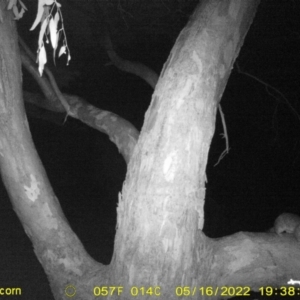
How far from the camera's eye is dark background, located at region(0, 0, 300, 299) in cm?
603

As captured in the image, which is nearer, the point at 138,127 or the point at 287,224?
the point at 287,224

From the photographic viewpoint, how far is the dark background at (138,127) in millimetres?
6031

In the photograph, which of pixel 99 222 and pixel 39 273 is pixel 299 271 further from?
pixel 99 222

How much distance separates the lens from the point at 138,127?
24.2 ft

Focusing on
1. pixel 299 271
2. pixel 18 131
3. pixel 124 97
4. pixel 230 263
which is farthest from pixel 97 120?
pixel 124 97

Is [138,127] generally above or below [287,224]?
above

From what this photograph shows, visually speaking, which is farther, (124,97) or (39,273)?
(124,97)

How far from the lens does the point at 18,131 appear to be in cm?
217

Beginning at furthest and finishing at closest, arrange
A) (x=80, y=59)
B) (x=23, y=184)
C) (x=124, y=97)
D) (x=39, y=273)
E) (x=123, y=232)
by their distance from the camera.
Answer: (x=124, y=97) < (x=80, y=59) < (x=39, y=273) < (x=23, y=184) < (x=123, y=232)

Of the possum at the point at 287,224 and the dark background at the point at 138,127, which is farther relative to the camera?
the dark background at the point at 138,127

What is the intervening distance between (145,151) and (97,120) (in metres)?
1.16

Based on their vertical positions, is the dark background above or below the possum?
above

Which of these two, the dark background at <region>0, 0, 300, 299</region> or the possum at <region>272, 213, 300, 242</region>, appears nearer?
the possum at <region>272, 213, 300, 242</region>

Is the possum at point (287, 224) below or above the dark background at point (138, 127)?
below
